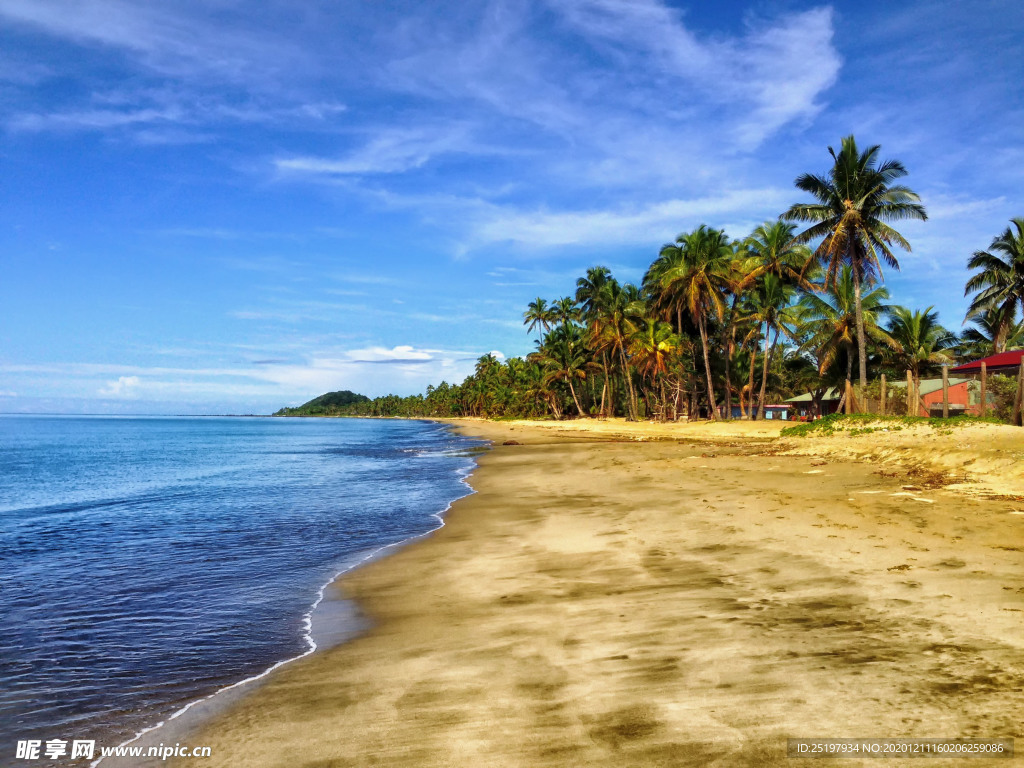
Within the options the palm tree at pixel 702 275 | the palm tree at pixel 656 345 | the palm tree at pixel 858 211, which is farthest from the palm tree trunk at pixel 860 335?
the palm tree at pixel 656 345

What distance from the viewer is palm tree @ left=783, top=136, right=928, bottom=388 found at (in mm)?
29484

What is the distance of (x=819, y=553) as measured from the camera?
7.82 meters

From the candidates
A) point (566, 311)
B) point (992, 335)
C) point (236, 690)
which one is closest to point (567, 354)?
point (566, 311)

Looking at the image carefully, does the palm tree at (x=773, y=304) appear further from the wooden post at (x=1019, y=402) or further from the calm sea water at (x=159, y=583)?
the calm sea water at (x=159, y=583)

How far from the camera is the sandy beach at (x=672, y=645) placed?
12.4 feet

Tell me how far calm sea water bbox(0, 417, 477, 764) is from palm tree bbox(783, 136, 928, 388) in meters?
23.6

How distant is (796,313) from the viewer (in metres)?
44.2

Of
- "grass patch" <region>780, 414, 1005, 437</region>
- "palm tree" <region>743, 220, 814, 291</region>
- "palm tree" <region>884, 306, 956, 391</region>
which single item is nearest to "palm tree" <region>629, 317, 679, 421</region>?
"palm tree" <region>743, 220, 814, 291</region>

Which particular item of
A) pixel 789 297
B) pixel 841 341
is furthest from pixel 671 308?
pixel 841 341

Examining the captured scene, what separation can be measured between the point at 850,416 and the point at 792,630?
840 inches

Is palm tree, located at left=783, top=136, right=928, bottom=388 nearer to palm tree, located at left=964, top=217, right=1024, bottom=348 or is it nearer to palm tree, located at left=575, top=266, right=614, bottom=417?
palm tree, located at left=964, top=217, right=1024, bottom=348

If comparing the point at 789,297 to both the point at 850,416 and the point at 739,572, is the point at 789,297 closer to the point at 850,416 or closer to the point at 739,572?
the point at 850,416

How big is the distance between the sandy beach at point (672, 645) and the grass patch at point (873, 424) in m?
8.09

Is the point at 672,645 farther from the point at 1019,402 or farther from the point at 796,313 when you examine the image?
the point at 796,313
